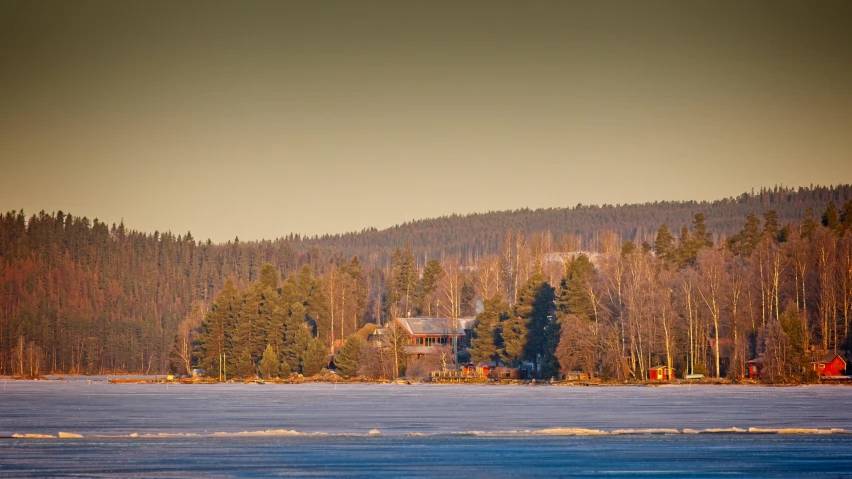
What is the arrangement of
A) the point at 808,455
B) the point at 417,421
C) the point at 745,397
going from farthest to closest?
the point at 745,397, the point at 417,421, the point at 808,455

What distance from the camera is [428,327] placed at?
379 ft

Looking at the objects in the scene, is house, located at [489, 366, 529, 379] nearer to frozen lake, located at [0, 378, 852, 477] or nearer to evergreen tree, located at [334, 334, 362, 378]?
evergreen tree, located at [334, 334, 362, 378]

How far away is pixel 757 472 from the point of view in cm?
2666

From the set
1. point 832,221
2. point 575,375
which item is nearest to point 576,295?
point 575,375

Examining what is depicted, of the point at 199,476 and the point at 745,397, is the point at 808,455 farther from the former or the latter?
the point at 745,397

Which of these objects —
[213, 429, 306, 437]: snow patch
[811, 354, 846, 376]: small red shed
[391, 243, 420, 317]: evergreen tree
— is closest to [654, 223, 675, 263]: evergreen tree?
[811, 354, 846, 376]: small red shed

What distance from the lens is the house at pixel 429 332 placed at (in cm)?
11306

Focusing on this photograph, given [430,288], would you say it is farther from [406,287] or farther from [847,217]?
[847,217]

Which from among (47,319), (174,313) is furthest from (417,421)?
(174,313)

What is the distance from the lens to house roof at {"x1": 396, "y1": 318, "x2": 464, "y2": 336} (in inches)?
4496

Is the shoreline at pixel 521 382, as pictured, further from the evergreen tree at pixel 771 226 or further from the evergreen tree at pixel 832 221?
the evergreen tree at pixel 771 226

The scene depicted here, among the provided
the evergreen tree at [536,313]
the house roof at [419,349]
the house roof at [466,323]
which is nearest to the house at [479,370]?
the evergreen tree at [536,313]

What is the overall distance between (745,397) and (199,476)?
4071cm

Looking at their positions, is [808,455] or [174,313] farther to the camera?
[174,313]
